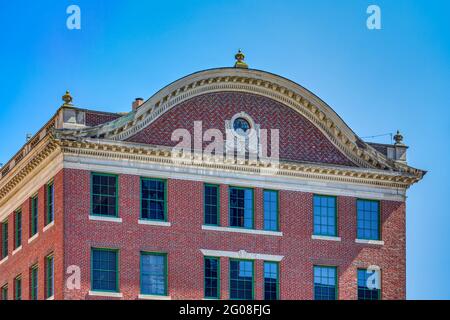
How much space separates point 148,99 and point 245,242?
25.9ft

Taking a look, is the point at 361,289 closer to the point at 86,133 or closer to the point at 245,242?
the point at 245,242

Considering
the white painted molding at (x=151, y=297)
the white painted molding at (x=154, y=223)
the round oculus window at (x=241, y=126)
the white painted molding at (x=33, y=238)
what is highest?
the round oculus window at (x=241, y=126)

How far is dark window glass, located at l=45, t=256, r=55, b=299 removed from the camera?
2916 inches

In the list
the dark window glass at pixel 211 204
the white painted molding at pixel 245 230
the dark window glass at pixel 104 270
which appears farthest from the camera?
the dark window glass at pixel 211 204

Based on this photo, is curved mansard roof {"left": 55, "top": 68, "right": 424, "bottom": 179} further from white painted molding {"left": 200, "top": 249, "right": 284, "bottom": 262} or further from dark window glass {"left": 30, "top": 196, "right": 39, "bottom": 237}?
white painted molding {"left": 200, "top": 249, "right": 284, "bottom": 262}

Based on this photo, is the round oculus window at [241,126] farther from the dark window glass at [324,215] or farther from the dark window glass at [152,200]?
the dark window glass at [152,200]

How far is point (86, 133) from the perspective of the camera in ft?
243

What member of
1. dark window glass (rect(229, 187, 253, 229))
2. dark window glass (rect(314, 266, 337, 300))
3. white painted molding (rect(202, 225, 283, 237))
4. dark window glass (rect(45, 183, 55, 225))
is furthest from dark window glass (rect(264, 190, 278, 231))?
dark window glass (rect(45, 183, 55, 225))

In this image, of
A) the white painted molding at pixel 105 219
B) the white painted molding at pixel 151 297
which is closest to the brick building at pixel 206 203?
the white painted molding at pixel 105 219

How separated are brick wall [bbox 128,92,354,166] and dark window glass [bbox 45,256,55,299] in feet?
21.6

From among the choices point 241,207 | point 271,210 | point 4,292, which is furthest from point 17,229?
point 271,210

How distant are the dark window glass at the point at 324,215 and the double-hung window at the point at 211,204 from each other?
5123 millimetres

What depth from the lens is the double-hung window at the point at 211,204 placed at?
76.2 meters

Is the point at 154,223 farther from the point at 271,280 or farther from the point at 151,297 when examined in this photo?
the point at 271,280
